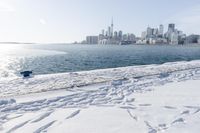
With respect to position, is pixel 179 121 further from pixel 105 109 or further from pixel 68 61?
pixel 68 61

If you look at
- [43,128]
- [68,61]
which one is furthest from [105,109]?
[68,61]

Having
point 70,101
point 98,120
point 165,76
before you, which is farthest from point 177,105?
point 165,76

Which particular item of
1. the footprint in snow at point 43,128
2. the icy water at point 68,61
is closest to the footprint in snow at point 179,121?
the footprint in snow at point 43,128

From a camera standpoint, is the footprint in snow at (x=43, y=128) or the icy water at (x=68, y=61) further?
the icy water at (x=68, y=61)

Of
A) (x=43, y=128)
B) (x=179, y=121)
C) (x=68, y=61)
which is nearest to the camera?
(x=43, y=128)

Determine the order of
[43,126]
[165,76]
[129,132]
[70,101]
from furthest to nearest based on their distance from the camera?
[165,76] < [70,101] < [43,126] < [129,132]

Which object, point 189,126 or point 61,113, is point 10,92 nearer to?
point 61,113

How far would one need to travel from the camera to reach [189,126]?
626 cm

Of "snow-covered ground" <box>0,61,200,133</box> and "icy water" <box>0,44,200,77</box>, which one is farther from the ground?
"snow-covered ground" <box>0,61,200,133</box>

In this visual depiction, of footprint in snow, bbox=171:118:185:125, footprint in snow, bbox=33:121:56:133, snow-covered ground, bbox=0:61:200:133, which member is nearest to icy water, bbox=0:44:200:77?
snow-covered ground, bbox=0:61:200:133

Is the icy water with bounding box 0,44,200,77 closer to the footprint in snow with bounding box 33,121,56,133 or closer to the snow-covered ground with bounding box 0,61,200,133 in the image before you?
the snow-covered ground with bounding box 0,61,200,133

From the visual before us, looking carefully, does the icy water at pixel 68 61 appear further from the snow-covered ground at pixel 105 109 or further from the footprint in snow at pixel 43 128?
the footprint in snow at pixel 43 128

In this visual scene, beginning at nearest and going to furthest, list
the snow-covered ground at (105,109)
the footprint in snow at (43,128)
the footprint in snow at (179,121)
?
the footprint in snow at (43,128) < the snow-covered ground at (105,109) < the footprint in snow at (179,121)

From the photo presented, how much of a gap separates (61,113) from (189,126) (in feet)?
11.9
